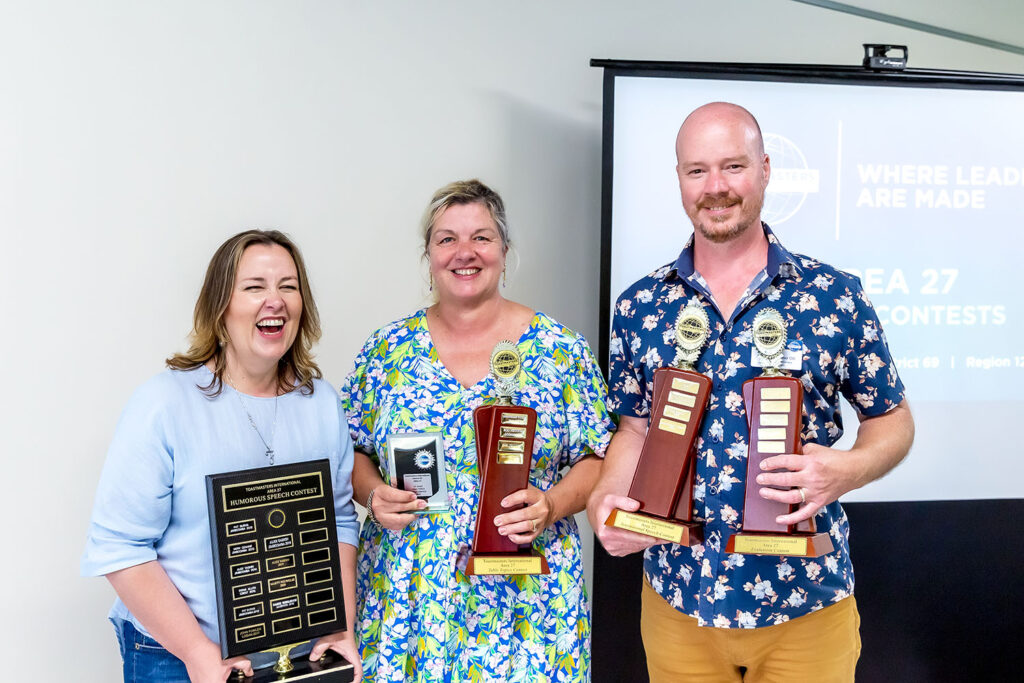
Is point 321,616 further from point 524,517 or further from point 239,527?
point 524,517

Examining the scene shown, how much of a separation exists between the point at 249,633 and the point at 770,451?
38.3 inches

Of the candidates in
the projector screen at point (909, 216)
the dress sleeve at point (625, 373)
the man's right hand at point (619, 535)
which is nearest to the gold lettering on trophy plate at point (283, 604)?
the man's right hand at point (619, 535)

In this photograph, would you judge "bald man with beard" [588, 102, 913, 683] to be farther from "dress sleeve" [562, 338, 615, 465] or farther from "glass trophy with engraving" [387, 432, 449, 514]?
"glass trophy with engraving" [387, 432, 449, 514]

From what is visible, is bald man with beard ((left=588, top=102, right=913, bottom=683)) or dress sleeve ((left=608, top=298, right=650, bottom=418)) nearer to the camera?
bald man with beard ((left=588, top=102, right=913, bottom=683))

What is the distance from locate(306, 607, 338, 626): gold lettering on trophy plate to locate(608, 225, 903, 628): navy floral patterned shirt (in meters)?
0.69

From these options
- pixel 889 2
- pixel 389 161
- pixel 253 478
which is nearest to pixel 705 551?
pixel 253 478

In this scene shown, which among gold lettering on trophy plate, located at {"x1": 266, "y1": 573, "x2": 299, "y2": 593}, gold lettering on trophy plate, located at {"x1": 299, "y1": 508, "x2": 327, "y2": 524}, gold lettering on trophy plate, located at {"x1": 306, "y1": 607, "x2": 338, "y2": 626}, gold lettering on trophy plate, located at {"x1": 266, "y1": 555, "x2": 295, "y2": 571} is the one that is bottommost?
gold lettering on trophy plate, located at {"x1": 306, "y1": 607, "x2": 338, "y2": 626}

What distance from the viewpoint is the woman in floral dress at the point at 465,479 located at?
1.73 metres

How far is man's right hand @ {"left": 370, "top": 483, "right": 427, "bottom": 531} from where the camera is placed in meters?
1.67

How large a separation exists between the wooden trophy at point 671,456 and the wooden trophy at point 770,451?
3.8 inches

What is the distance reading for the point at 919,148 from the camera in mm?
3000

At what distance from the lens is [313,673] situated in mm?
1468

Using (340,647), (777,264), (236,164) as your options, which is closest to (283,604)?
(340,647)

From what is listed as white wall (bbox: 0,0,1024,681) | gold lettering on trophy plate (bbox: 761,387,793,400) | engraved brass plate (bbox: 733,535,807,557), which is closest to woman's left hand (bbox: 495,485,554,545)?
engraved brass plate (bbox: 733,535,807,557)
